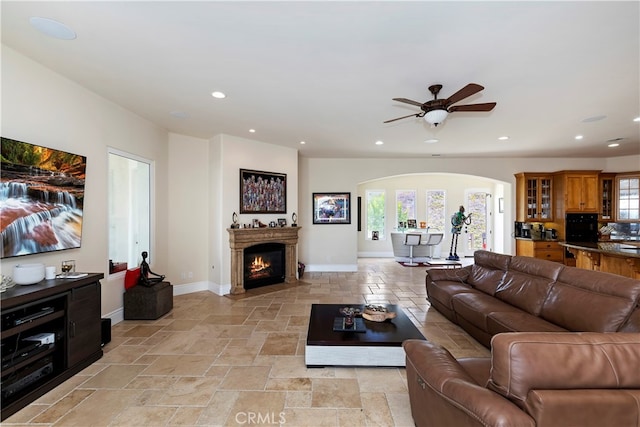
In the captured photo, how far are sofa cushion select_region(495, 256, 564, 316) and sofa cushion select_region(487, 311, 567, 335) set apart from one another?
178mm

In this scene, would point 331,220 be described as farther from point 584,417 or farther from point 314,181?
point 584,417

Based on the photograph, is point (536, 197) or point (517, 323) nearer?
point (517, 323)

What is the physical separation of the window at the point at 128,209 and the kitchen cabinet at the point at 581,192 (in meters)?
8.96

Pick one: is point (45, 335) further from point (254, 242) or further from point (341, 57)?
point (341, 57)

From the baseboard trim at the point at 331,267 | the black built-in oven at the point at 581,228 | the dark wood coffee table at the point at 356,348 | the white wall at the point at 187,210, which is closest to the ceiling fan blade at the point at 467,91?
the dark wood coffee table at the point at 356,348

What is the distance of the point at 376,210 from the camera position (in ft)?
31.8

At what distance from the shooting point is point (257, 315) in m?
4.10

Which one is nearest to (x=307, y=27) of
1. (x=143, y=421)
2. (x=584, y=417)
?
(x=584, y=417)

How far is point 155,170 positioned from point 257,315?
9.59 ft

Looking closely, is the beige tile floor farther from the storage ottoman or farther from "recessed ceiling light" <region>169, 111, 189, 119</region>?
"recessed ceiling light" <region>169, 111, 189, 119</region>

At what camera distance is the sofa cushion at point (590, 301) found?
2223 mm

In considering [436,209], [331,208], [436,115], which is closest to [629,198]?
[436,209]

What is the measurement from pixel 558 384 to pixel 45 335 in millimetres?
3586

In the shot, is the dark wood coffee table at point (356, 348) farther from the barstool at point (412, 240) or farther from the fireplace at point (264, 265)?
the barstool at point (412, 240)
